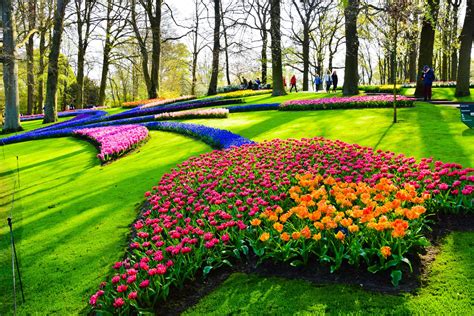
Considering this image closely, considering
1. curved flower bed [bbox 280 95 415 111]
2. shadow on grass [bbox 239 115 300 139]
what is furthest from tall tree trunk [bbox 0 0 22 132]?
curved flower bed [bbox 280 95 415 111]

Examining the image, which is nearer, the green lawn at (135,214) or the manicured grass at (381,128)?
the green lawn at (135,214)

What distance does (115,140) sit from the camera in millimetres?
11953

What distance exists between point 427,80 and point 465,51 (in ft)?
8.66

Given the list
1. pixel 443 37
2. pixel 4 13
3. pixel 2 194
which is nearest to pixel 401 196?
pixel 2 194

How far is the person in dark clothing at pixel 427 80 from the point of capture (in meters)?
17.1

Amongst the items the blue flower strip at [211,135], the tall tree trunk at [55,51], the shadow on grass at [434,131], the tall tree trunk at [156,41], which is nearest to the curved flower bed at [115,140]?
the blue flower strip at [211,135]

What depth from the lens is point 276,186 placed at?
5.89 meters

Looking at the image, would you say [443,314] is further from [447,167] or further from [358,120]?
[358,120]

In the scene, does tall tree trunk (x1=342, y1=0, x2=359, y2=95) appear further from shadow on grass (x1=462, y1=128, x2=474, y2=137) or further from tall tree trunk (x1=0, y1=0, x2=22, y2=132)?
tall tree trunk (x1=0, y1=0, x2=22, y2=132)

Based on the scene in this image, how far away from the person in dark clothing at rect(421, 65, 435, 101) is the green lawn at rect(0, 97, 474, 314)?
3.19 m

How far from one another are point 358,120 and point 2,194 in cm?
1020

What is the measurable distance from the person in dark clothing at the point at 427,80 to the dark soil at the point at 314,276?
1428 cm

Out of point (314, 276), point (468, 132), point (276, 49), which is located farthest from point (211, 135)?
point (276, 49)

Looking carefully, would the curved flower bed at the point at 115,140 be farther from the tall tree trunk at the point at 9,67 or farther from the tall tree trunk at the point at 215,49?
the tall tree trunk at the point at 215,49
